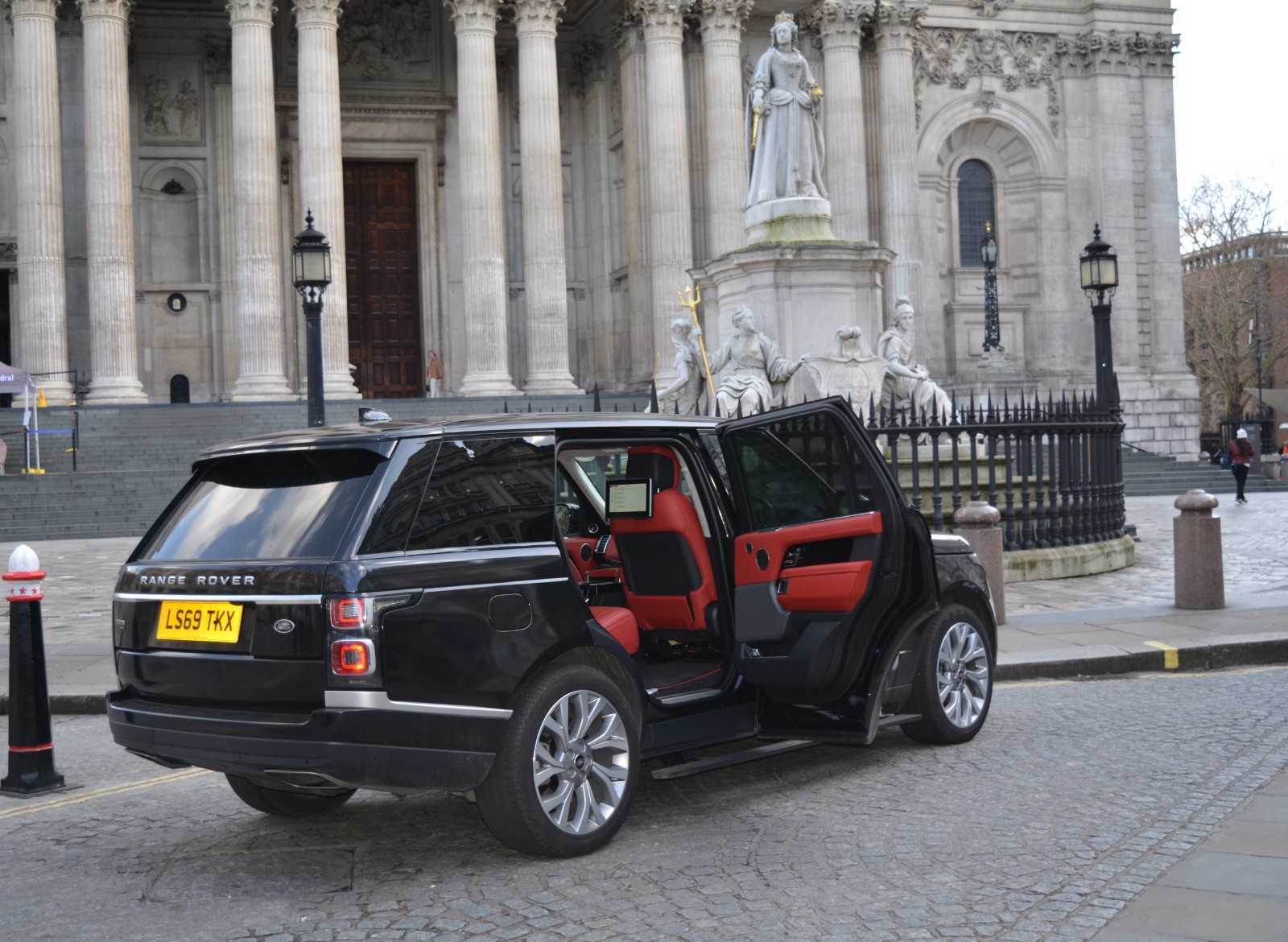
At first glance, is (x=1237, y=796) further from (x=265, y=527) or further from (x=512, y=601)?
(x=265, y=527)

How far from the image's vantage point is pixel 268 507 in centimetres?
557

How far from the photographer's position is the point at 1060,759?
7.11 m

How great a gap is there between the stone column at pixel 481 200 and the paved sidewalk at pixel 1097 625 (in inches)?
651

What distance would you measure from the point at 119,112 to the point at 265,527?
30562mm

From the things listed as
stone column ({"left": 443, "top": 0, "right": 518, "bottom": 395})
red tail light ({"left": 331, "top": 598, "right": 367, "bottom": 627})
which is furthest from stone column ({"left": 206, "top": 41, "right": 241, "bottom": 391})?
red tail light ({"left": 331, "top": 598, "right": 367, "bottom": 627})

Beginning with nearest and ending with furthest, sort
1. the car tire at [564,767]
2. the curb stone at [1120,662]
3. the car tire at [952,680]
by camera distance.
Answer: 1. the car tire at [564,767]
2. the car tire at [952,680]
3. the curb stone at [1120,662]

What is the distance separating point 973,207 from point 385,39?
56.5 feet

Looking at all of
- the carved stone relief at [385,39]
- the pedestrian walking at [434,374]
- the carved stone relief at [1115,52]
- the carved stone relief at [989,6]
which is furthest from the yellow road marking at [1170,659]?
the carved stone relief at [1115,52]

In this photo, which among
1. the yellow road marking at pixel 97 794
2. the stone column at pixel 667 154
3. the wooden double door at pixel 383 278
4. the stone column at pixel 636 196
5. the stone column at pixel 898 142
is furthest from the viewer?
the wooden double door at pixel 383 278

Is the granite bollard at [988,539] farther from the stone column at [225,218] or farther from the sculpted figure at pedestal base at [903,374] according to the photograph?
the stone column at [225,218]

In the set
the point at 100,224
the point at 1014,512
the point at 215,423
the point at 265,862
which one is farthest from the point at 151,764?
the point at 100,224

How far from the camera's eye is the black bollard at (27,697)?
704cm

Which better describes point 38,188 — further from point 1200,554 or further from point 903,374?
point 1200,554

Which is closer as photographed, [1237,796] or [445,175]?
[1237,796]
